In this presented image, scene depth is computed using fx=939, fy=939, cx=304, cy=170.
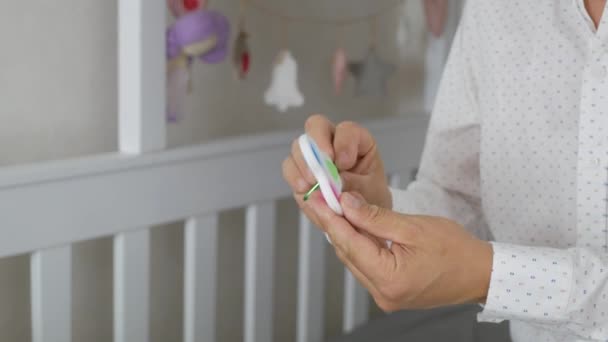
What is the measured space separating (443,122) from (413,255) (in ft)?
1.18

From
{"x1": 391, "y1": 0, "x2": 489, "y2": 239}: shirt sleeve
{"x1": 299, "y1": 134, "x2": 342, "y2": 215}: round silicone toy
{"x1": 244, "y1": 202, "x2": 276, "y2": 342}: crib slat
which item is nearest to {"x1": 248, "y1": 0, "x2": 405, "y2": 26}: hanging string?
{"x1": 244, "y1": 202, "x2": 276, "y2": 342}: crib slat

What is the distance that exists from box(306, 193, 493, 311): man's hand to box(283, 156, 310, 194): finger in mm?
62

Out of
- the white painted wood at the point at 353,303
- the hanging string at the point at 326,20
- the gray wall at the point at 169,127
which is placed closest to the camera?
the gray wall at the point at 169,127

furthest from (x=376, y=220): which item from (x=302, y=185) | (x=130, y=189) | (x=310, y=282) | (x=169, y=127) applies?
(x=310, y=282)

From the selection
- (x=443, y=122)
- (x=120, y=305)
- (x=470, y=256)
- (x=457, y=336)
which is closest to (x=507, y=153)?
(x=443, y=122)

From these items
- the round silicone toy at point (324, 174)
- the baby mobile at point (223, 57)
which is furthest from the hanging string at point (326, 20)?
the round silicone toy at point (324, 174)

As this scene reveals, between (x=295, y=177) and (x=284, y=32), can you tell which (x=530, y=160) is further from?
(x=284, y=32)

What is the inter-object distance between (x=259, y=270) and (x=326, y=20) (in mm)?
424

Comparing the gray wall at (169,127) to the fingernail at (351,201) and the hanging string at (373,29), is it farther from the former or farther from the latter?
the fingernail at (351,201)

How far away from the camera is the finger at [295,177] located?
32.3 inches

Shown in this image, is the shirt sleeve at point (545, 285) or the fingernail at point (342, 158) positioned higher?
the fingernail at point (342, 158)

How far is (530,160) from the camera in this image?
0.97 metres

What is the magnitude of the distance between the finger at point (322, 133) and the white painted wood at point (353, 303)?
650 mm

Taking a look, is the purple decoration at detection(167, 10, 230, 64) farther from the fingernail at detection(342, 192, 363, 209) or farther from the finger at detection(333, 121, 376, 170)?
the fingernail at detection(342, 192, 363, 209)
